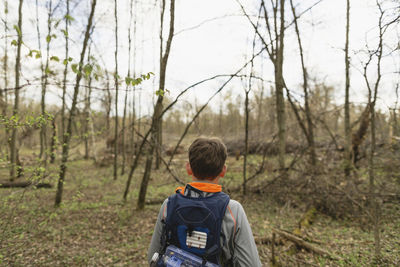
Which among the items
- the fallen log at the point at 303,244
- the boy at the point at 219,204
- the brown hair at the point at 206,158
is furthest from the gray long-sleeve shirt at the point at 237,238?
the fallen log at the point at 303,244

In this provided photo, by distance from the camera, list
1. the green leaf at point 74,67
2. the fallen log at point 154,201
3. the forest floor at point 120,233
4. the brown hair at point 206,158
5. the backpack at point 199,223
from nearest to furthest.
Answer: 1. the backpack at point 199,223
2. the brown hair at point 206,158
3. the green leaf at point 74,67
4. the forest floor at point 120,233
5. the fallen log at point 154,201

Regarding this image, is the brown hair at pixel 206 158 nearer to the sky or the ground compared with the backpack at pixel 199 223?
nearer to the sky

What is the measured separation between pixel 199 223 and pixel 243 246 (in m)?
0.36

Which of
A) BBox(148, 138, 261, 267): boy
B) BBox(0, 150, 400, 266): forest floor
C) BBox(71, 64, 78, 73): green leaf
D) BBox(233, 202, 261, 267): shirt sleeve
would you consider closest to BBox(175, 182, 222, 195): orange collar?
BBox(148, 138, 261, 267): boy

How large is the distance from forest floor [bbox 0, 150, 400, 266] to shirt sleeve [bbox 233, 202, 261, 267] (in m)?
2.60

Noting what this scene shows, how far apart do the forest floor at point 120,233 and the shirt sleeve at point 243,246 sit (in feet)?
8.54

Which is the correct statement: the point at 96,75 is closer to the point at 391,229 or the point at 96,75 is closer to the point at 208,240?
the point at 208,240

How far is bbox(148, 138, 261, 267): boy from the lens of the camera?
1.43 meters

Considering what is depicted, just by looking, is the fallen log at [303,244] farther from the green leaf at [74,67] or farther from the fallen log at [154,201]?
the fallen log at [154,201]

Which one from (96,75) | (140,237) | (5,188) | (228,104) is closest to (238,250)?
(96,75)

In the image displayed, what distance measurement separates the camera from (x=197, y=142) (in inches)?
62.4

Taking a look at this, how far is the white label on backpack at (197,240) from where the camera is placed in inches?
54.9

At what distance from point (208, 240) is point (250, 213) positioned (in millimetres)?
5514

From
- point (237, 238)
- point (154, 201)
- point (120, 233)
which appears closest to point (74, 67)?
point (237, 238)
